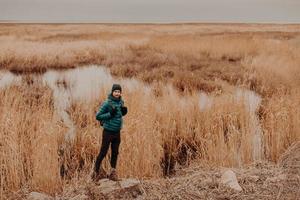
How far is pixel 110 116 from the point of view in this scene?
16.4ft

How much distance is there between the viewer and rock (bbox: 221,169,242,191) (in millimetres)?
4994

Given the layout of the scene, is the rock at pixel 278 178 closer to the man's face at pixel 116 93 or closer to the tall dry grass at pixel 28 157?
the man's face at pixel 116 93

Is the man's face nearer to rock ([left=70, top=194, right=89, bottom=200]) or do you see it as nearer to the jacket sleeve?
the jacket sleeve

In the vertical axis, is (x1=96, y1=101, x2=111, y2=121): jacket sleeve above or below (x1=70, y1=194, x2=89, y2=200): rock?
above

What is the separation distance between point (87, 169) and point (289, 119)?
331 centimetres

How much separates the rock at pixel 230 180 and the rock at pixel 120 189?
37.6 inches

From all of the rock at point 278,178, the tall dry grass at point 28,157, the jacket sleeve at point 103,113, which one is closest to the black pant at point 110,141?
the jacket sleeve at point 103,113

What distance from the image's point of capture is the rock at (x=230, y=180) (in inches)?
197

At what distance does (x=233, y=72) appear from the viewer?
15.2m

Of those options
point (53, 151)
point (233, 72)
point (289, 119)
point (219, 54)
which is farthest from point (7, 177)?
point (219, 54)

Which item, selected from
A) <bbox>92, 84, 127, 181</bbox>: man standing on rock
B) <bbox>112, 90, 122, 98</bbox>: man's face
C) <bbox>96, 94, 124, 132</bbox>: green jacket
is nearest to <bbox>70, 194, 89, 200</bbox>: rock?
<bbox>92, 84, 127, 181</bbox>: man standing on rock

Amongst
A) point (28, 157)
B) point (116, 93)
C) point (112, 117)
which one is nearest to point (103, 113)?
point (112, 117)

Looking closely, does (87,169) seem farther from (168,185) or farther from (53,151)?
(168,185)

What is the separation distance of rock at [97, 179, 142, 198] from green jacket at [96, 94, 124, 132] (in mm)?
595
